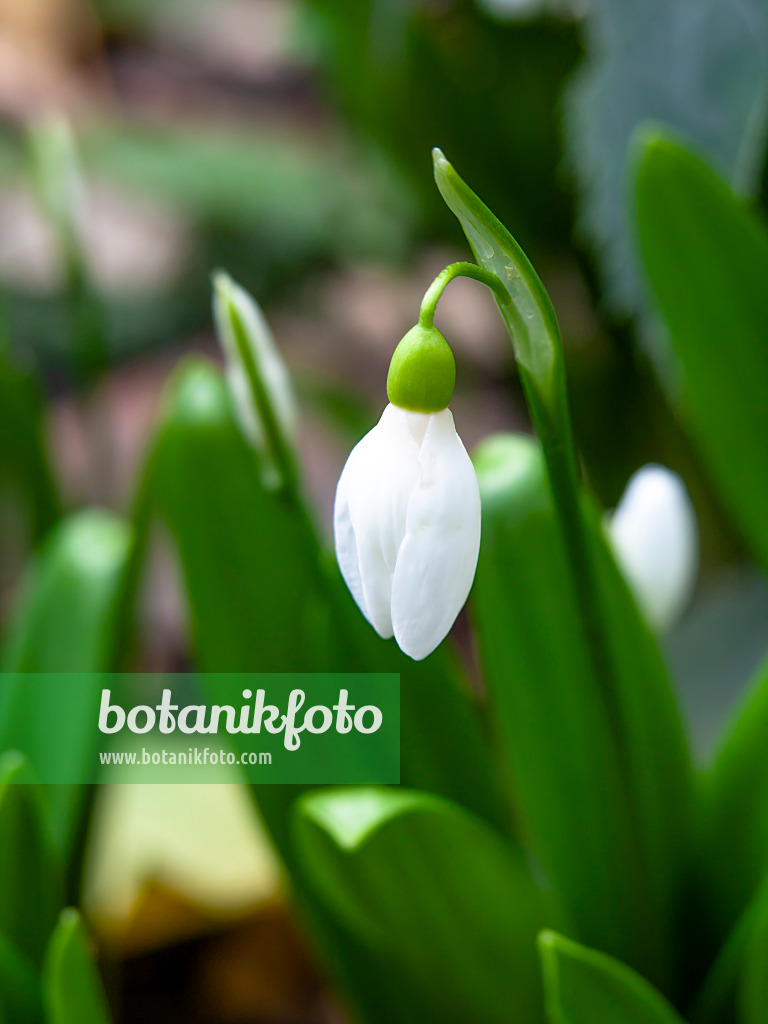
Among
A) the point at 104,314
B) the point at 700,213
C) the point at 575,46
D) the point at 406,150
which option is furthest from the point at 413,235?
the point at 700,213

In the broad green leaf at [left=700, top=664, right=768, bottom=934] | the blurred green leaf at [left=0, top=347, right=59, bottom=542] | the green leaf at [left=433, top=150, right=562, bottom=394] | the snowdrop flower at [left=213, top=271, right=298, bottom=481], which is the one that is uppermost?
the blurred green leaf at [left=0, top=347, right=59, bottom=542]

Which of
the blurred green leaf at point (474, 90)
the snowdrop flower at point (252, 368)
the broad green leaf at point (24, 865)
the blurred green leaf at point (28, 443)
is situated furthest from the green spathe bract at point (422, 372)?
the blurred green leaf at point (474, 90)

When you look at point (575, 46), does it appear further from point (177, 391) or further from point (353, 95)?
point (177, 391)

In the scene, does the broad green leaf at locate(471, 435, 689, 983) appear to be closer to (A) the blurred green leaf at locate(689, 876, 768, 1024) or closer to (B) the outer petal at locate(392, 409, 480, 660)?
(A) the blurred green leaf at locate(689, 876, 768, 1024)

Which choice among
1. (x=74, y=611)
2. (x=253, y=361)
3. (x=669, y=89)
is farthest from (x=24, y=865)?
(x=669, y=89)

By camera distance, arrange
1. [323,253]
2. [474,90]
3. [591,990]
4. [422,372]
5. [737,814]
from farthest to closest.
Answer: [323,253] → [474,90] → [737,814] → [591,990] → [422,372]

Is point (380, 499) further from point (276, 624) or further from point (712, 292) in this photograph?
point (712, 292)

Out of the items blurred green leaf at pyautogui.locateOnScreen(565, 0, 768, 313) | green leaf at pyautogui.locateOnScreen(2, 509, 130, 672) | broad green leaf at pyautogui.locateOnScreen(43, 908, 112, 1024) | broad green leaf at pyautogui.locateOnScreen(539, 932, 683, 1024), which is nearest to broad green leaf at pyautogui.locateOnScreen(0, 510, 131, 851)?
green leaf at pyautogui.locateOnScreen(2, 509, 130, 672)

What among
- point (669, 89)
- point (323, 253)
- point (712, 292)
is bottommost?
point (712, 292)

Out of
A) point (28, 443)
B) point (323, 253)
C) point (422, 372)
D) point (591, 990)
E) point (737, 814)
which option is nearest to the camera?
point (422, 372)
